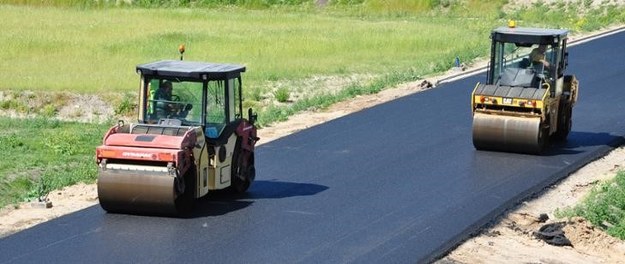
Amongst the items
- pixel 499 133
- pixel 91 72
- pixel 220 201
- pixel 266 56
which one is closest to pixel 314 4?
pixel 266 56

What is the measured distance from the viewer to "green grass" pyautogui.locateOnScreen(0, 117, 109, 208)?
19797mm

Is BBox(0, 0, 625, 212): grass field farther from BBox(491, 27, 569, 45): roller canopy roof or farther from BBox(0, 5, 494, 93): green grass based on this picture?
BBox(491, 27, 569, 45): roller canopy roof

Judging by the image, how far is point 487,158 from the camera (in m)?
21.6

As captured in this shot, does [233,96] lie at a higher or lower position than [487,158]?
higher

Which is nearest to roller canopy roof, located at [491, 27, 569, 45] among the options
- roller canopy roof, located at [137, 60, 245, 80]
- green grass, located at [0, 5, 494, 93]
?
roller canopy roof, located at [137, 60, 245, 80]

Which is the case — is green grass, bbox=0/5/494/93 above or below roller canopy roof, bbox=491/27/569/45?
below

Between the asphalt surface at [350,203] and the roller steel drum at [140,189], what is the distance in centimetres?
23

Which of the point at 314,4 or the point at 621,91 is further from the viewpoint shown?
the point at 314,4

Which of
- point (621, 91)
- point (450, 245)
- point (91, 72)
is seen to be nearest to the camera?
point (450, 245)

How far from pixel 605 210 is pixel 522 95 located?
14.0ft

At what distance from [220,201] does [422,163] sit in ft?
14.5

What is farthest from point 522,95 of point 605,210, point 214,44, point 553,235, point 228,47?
point 214,44

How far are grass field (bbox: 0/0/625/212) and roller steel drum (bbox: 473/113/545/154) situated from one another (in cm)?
576

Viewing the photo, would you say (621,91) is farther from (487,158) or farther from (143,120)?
(143,120)
